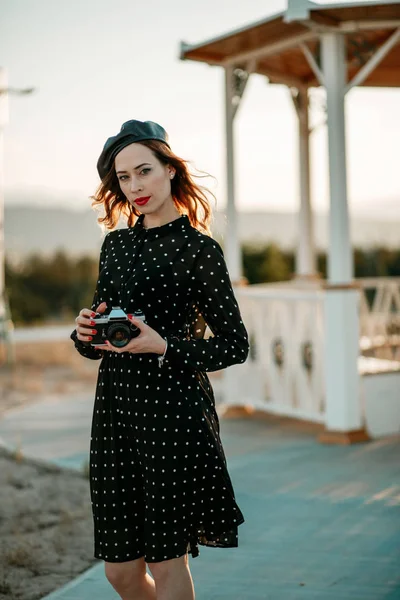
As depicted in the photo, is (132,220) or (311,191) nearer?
(132,220)

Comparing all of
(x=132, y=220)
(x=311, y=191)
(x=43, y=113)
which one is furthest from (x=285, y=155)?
(x=132, y=220)

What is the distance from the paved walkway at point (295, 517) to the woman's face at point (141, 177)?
1.73m

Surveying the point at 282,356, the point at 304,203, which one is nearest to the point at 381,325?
the point at 304,203

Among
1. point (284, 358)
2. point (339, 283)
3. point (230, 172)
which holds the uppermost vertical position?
point (230, 172)

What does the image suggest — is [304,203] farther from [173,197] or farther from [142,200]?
[142,200]

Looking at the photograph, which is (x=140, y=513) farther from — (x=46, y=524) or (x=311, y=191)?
(x=311, y=191)

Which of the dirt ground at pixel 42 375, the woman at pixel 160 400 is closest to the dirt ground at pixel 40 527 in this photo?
the woman at pixel 160 400

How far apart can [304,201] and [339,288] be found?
7.51 feet

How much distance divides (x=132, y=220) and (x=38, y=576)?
1.86 meters

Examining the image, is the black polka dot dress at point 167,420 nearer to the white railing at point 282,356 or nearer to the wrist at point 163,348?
the wrist at point 163,348

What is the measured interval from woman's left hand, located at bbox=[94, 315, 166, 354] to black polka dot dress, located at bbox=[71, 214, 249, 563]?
0.16 feet

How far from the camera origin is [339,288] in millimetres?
6605

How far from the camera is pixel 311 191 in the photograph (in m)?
8.71

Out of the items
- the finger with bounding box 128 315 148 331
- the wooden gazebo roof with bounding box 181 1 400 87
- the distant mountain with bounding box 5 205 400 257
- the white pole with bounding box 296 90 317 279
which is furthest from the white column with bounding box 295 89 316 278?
the distant mountain with bounding box 5 205 400 257
